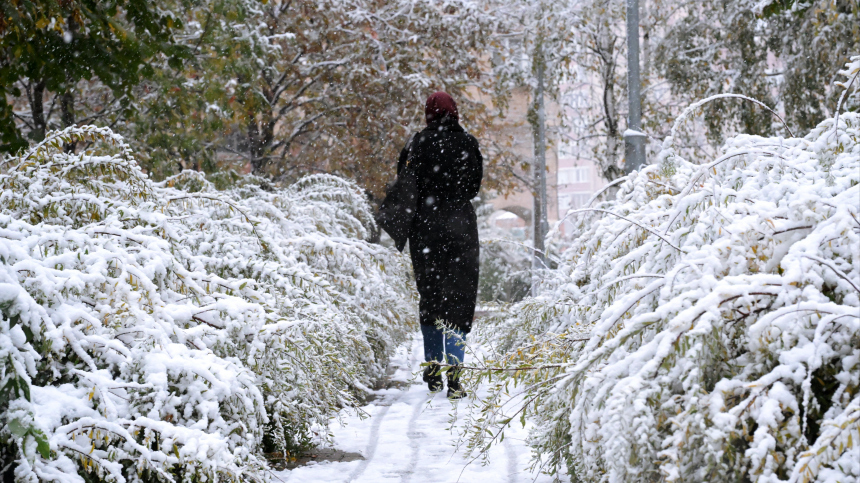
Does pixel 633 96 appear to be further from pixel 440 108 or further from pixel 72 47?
pixel 72 47

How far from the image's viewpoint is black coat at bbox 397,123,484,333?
498 cm

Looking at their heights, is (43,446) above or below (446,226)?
below

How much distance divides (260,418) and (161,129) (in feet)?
22.4

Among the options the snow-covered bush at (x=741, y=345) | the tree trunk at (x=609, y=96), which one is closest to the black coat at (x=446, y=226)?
the snow-covered bush at (x=741, y=345)

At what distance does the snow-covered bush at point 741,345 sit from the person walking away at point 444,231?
256 cm

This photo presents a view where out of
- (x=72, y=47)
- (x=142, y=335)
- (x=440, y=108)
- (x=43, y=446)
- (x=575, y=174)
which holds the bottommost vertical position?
(x=43, y=446)

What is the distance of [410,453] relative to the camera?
11.7ft

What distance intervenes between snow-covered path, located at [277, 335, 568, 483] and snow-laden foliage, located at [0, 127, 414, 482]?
25cm

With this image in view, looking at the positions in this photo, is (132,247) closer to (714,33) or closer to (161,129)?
(161,129)

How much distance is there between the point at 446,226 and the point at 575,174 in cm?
7038

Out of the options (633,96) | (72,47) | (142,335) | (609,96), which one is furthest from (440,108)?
(609,96)

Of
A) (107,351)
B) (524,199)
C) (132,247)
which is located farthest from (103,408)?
(524,199)

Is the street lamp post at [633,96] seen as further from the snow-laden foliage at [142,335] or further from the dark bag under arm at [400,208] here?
the snow-laden foliage at [142,335]

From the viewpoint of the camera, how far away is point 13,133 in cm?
590
